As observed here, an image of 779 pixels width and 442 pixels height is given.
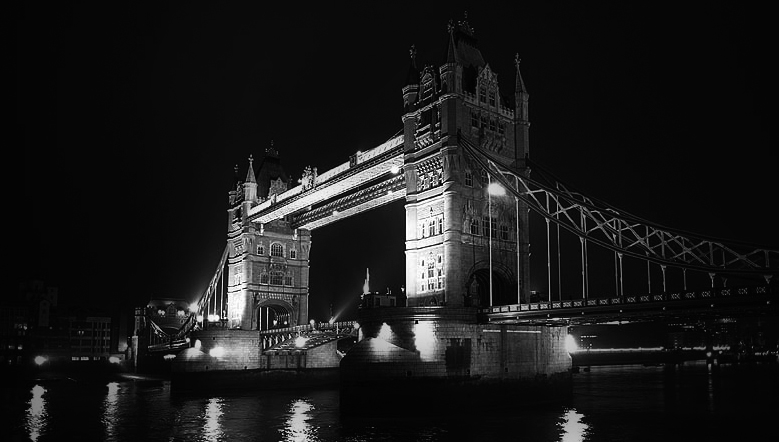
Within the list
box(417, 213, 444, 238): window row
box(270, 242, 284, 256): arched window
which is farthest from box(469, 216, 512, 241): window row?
box(270, 242, 284, 256): arched window

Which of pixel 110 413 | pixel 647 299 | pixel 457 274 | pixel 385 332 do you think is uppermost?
pixel 457 274

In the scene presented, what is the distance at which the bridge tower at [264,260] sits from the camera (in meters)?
89.9

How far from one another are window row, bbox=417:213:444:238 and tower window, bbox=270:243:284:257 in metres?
38.9

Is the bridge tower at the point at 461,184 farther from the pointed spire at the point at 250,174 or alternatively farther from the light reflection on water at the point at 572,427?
the pointed spire at the point at 250,174

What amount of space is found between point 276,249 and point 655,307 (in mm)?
58859

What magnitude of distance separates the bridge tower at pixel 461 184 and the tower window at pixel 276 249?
37586 millimetres

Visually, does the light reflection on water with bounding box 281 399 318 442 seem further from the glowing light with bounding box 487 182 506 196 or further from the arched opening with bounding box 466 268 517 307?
the glowing light with bounding box 487 182 506 196

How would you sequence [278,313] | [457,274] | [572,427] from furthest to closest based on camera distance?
[278,313] → [457,274] → [572,427]

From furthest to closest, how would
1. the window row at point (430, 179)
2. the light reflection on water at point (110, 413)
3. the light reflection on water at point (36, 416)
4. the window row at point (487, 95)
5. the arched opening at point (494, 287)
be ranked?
the window row at point (487, 95) < the arched opening at point (494, 287) < the window row at point (430, 179) < the light reflection on water at point (110, 413) < the light reflection on water at point (36, 416)

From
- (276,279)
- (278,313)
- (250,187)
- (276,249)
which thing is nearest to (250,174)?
(250,187)

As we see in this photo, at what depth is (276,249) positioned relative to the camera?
92688mm

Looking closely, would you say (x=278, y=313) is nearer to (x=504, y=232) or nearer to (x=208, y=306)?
(x=208, y=306)

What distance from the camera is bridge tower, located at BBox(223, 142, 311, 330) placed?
8988cm

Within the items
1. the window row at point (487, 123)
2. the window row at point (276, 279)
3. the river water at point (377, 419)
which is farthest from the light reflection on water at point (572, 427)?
the window row at point (276, 279)
